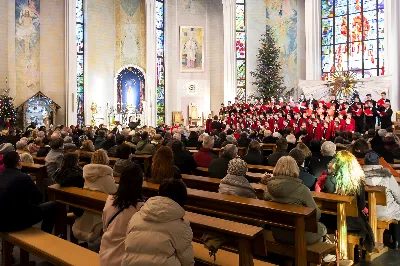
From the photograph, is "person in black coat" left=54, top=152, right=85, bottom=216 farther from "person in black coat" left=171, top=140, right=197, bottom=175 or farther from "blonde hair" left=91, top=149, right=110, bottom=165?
"person in black coat" left=171, top=140, right=197, bottom=175

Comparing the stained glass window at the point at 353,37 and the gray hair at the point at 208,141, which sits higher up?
the stained glass window at the point at 353,37

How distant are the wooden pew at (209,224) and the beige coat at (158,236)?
0.68 m

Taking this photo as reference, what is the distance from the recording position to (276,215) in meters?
4.33

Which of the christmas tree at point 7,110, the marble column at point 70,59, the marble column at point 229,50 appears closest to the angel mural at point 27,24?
the marble column at point 70,59

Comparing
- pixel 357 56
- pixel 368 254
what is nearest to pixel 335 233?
pixel 368 254

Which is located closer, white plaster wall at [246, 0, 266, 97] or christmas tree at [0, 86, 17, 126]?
christmas tree at [0, 86, 17, 126]

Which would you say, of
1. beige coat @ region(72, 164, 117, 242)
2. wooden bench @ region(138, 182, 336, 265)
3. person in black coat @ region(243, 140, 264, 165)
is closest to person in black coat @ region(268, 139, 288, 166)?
person in black coat @ region(243, 140, 264, 165)

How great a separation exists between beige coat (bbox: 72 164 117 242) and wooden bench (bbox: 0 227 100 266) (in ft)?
2.16

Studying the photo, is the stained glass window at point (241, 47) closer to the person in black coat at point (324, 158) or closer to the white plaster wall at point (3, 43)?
the white plaster wall at point (3, 43)

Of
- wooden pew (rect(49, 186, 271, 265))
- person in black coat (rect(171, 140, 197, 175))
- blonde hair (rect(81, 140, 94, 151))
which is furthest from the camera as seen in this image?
blonde hair (rect(81, 140, 94, 151))

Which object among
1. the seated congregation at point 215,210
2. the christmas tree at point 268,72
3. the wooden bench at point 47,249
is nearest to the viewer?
the seated congregation at point 215,210

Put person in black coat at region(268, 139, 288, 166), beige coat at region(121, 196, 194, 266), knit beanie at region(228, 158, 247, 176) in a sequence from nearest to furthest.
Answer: beige coat at region(121, 196, 194, 266)
knit beanie at region(228, 158, 247, 176)
person in black coat at region(268, 139, 288, 166)

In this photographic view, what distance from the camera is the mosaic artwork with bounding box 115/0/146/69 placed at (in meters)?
27.0

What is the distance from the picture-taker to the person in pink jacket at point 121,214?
141 inches
